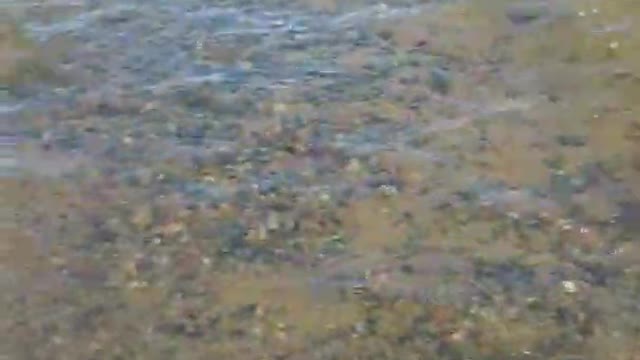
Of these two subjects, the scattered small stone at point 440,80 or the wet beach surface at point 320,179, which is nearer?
the wet beach surface at point 320,179

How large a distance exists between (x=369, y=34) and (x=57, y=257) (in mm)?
1933

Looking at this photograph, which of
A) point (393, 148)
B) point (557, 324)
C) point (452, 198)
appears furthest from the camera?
point (393, 148)

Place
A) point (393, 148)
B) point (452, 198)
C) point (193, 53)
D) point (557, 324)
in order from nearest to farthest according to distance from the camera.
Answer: point (557, 324) < point (452, 198) < point (393, 148) < point (193, 53)

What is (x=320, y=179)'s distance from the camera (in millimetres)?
4277

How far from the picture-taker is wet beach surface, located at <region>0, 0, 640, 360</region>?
Result: 3.60 meters

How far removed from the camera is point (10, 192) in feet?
13.9

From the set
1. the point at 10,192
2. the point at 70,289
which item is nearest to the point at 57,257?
the point at 70,289

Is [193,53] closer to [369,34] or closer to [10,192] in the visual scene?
[369,34]

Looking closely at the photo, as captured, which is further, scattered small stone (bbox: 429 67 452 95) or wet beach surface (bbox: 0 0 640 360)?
scattered small stone (bbox: 429 67 452 95)

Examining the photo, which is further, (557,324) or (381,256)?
(381,256)

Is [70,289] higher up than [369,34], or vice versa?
[369,34]

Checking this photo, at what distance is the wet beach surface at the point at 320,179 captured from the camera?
142 inches

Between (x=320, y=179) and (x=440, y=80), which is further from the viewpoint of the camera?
(x=440, y=80)

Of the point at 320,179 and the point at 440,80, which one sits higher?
the point at 440,80
